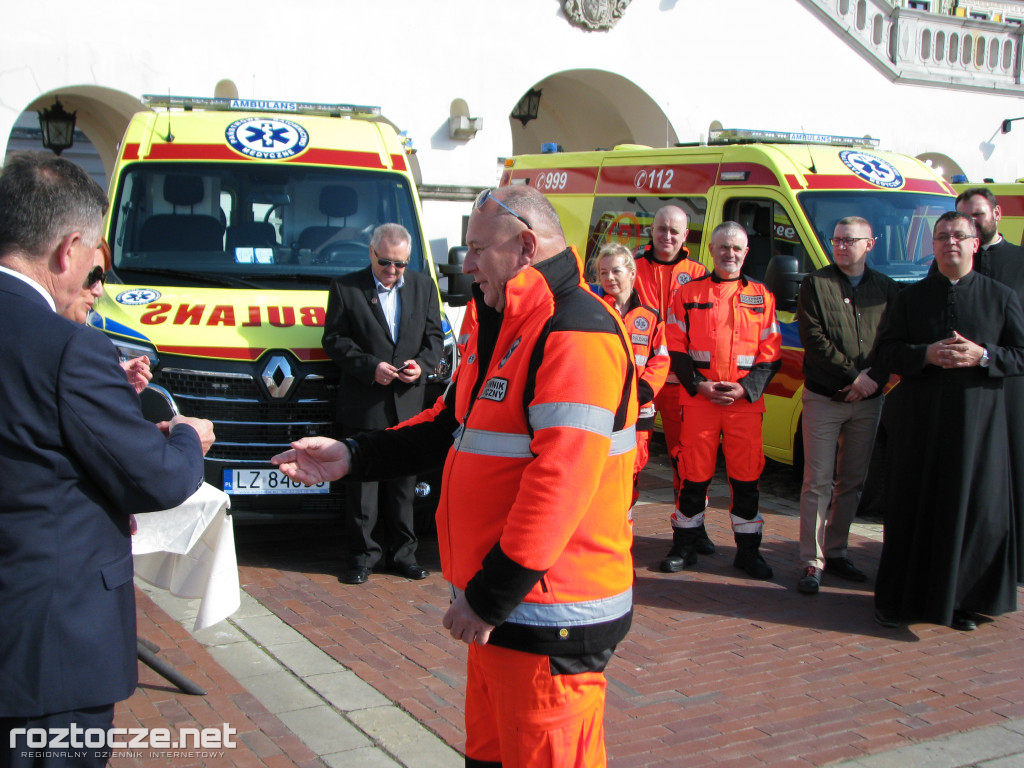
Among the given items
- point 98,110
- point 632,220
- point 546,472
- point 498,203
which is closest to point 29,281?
point 498,203

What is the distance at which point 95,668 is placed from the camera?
2.19 meters

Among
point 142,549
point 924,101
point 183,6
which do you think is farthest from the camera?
point 924,101

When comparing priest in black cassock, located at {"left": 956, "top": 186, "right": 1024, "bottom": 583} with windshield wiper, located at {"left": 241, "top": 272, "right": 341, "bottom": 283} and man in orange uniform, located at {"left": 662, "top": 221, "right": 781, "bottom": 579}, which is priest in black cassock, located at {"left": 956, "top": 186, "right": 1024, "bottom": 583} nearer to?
man in orange uniform, located at {"left": 662, "top": 221, "right": 781, "bottom": 579}

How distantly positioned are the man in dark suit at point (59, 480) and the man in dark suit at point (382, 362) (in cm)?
318

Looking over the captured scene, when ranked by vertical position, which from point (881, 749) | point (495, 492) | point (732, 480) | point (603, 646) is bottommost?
point (881, 749)

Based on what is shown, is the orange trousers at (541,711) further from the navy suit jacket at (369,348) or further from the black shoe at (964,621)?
the black shoe at (964,621)

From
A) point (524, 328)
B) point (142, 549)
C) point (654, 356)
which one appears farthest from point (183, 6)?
point (524, 328)

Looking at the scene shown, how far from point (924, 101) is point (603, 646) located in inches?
764

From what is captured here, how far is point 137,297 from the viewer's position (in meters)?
5.76

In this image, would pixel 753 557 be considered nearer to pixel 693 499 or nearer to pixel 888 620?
pixel 693 499

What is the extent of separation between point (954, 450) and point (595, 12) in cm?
1278

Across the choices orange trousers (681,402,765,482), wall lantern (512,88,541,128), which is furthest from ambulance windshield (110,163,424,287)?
wall lantern (512,88,541,128)

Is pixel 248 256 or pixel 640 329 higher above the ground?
pixel 248 256

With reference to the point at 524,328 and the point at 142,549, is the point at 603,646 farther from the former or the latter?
the point at 142,549
